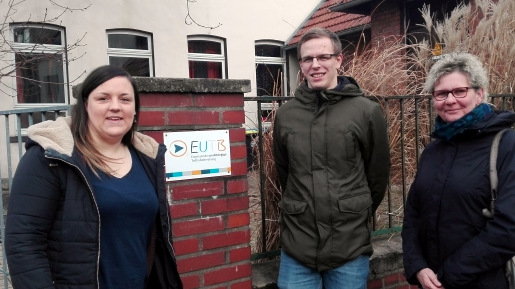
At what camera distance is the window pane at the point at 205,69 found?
11882 mm

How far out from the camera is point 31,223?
1.77 m

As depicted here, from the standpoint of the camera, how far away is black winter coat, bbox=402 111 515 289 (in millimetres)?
2105

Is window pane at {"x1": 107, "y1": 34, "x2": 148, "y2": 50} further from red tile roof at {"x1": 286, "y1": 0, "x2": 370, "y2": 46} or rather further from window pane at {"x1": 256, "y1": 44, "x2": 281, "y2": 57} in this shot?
red tile roof at {"x1": 286, "y1": 0, "x2": 370, "y2": 46}

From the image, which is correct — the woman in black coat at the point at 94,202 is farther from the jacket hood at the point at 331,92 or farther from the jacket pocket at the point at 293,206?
the jacket hood at the point at 331,92

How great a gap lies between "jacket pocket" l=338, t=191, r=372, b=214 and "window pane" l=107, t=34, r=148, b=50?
932cm

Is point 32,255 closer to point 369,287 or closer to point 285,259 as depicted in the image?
point 285,259

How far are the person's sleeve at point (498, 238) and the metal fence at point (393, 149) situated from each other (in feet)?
4.41

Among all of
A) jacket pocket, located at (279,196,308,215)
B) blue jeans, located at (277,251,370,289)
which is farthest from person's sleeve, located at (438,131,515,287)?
jacket pocket, located at (279,196,308,215)

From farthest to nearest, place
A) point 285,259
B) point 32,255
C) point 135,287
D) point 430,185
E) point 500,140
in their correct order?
point 285,259 → point 430,185 → point 500,140 → point 135,287 → point 32,255

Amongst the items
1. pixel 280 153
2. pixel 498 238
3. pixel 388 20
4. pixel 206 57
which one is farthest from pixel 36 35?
pixel 498 238

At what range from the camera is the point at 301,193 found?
2473 mm

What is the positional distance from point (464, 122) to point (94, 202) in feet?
5.55

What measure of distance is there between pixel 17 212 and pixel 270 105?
6.56 feet

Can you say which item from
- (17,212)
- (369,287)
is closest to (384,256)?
(369,287)
